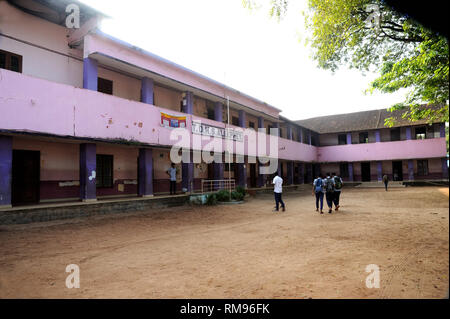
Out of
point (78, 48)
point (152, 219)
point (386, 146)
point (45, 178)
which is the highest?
point (78, 48)

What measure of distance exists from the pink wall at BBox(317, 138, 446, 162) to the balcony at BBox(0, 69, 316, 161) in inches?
905

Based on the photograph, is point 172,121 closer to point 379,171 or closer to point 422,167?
point 379,171

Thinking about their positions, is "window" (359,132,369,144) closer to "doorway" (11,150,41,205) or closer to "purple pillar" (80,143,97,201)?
"purple pillar" (80,143,97,201)

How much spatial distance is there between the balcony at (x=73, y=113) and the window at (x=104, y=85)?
1713mm

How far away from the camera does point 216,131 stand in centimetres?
1655

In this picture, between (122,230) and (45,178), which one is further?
(45,178)

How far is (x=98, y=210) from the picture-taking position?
34.1 ft

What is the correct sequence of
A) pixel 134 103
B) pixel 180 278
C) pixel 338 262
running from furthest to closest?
pixel 134 103 → pixel 338 262 → pixel 180 278

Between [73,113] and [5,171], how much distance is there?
288 centimetres

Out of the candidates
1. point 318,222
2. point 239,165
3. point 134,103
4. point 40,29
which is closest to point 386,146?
point 239,165

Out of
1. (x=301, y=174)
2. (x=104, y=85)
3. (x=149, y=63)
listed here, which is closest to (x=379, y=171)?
→ (x=301, y=174)

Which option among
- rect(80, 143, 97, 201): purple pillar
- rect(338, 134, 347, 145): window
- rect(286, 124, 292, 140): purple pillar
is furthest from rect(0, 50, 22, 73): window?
rect(338, 134, 347, 145): window

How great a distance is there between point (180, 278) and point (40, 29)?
1158 centimetres
